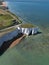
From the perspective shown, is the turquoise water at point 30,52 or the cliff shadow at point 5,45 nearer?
the turquoise water at point 30,52

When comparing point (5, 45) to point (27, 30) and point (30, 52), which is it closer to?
point (30, 52)

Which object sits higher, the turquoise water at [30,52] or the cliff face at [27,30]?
the turquoise water at [30,52]

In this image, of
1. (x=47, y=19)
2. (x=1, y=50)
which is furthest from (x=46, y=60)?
(x=47, y=19)

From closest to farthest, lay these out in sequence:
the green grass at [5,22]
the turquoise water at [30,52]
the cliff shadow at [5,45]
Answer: the turquoise water at [30,52] < the cliff shadow at [5,45] < the green grass at [5,22]

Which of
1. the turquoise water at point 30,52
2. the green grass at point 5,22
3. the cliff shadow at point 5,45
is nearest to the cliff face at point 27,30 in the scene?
the turquoise water at point 30,52

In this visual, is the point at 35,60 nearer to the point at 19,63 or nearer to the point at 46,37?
the point at 19,63

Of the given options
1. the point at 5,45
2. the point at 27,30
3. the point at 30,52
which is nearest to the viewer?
the point at 30,52

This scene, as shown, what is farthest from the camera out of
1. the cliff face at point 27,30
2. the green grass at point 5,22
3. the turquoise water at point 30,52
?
the green grass at point 5,22

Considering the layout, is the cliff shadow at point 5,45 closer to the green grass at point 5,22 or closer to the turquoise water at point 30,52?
the turquoise water at point 30,52

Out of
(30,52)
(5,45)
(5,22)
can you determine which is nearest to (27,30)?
(5,22)

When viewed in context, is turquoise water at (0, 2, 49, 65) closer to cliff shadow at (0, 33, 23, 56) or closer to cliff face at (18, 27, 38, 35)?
cliff shadow at (0, 33, 23, 56)

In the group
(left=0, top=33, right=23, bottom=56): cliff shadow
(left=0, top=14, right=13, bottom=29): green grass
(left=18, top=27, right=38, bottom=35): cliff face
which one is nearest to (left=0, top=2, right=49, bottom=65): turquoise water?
(left=0, top=33, right=23, bottom=56): cliff shadow
